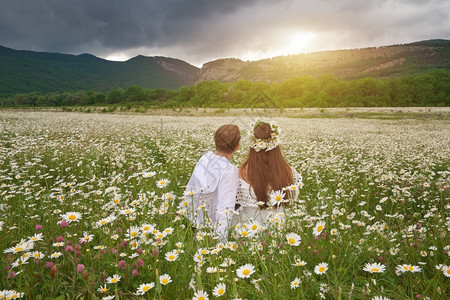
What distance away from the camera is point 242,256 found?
219 cm

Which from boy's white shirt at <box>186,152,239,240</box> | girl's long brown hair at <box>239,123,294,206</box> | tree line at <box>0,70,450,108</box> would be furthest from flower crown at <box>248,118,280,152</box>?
tree line at <box>0,70,450,108</box>

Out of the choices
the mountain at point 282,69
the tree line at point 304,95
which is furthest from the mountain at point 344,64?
the tree line at point 304,95

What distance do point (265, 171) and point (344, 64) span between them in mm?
176342

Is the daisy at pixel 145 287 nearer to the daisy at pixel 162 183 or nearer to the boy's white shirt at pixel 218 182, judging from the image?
the daisy at pixel 162 183

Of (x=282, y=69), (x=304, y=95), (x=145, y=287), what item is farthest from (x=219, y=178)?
(x=282, y=69)

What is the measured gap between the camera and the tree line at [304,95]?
61531 millimetres

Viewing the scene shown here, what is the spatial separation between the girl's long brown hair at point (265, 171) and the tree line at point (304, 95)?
43.7 m

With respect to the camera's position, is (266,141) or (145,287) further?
(266,141)

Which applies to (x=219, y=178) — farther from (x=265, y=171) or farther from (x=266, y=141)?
(x=266, y=141)

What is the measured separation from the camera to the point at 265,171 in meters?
3.45

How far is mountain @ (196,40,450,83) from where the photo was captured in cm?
12169

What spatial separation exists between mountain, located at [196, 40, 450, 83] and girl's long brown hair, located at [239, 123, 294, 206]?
119 meters

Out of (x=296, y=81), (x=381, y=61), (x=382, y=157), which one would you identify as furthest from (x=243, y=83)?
(x=382, y=157)

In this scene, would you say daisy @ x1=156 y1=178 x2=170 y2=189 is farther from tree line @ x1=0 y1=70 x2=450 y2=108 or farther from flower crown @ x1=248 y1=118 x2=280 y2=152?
tree line @ x1=0 y1=70 x2=450 y2=108
